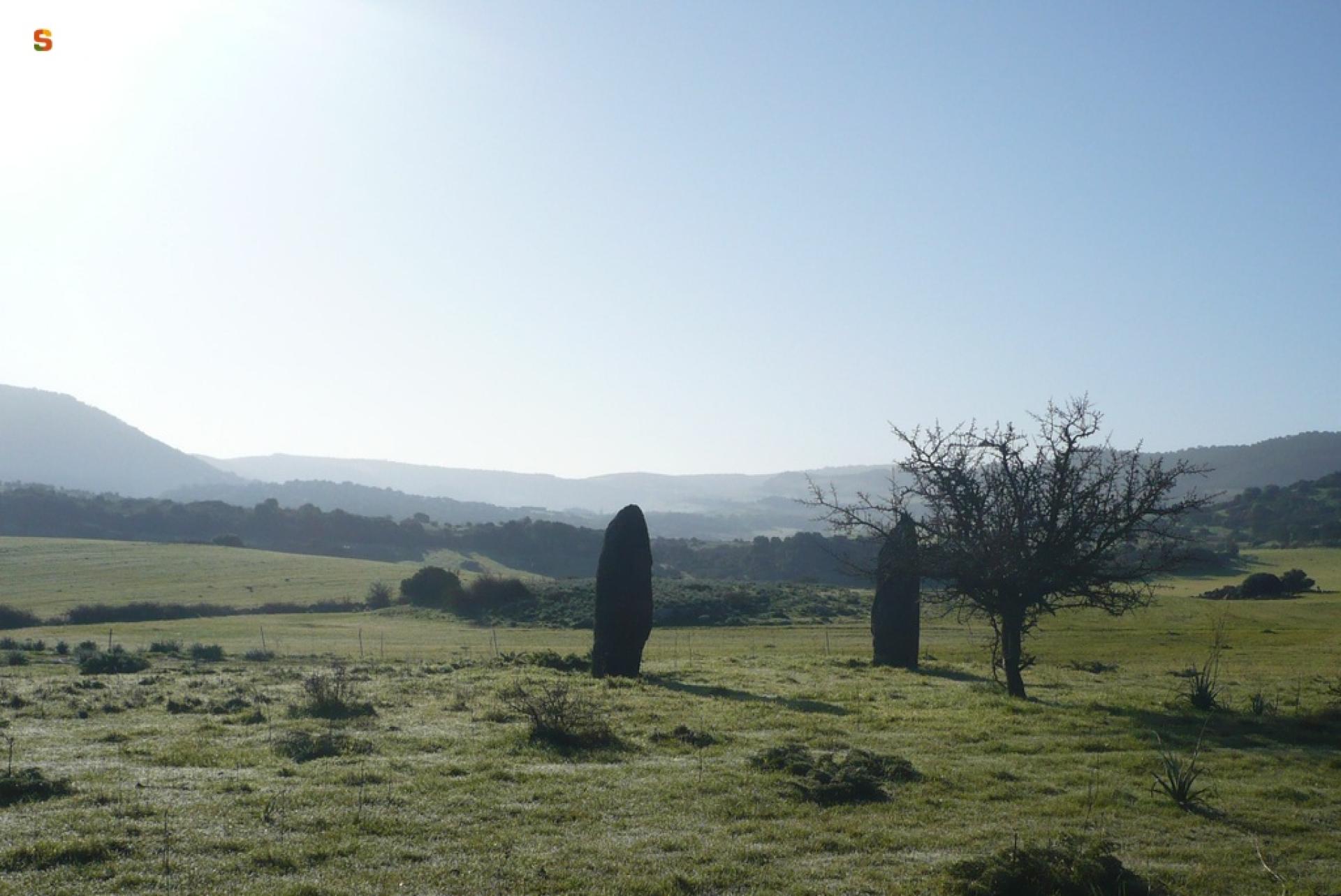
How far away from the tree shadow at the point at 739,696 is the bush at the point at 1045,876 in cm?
1092

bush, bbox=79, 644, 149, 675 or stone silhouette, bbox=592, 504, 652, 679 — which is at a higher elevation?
stone silhouette, bbox=592, 504, 652, 679

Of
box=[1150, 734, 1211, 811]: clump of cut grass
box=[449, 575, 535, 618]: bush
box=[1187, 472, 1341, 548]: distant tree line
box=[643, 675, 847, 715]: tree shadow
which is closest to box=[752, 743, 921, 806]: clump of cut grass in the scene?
box=[1150, 734, 1211, 811]: clump of cut grass

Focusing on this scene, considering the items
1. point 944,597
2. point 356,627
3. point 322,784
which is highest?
point 944,597

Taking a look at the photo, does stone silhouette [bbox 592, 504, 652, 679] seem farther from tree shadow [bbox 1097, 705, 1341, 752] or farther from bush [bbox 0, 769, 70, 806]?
bush [bbox 0, 769, 70, 806]

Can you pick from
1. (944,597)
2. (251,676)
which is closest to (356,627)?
(251,676)

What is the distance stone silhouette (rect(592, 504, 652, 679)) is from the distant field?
46.5 m

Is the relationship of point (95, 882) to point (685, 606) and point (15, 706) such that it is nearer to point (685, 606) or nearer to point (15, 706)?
point (15, 706)

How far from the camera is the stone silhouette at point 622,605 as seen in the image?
27.1 metres

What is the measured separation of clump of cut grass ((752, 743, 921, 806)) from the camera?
39.3 feet

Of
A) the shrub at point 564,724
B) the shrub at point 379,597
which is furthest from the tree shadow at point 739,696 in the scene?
the shrub at point 379,597

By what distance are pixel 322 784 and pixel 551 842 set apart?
4008 mm

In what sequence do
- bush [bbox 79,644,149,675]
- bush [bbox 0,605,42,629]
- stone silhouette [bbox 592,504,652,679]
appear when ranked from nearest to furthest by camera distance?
bush [bbox 79,644,149,675], stone silhouette [bbox 592,504,652,679], bush [bbox 0,605,42,629]

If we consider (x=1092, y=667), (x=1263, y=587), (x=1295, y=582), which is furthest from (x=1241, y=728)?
(x=1295, y=582)

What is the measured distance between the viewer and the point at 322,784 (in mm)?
12250
